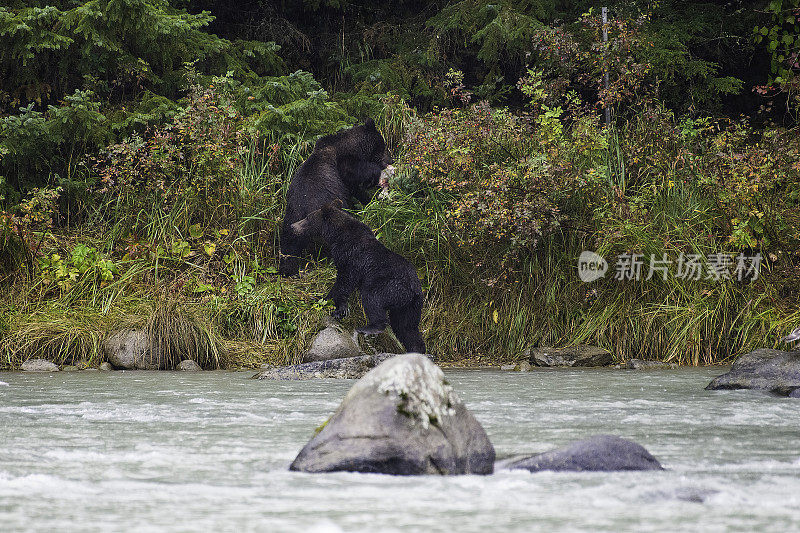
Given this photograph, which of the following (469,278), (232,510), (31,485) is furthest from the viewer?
(469,278)

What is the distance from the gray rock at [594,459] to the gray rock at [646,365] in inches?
188

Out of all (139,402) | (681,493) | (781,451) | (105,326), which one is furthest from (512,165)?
(681,493)

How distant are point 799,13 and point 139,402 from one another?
702 centimetres

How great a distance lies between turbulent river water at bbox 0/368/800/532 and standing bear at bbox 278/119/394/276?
10.7 feet

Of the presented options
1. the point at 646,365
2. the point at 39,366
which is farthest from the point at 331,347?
the point at 646,365

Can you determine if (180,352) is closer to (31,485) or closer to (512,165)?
(512,165)

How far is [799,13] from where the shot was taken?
891 centimetres

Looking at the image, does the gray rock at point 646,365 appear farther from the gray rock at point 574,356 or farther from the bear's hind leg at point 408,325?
the bear's hind leg at point 408,325

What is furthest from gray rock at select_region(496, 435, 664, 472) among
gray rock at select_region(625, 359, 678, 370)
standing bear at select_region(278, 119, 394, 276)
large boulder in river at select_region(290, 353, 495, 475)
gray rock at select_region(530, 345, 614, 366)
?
standing bear at select_region(278, 119, 394, 276)

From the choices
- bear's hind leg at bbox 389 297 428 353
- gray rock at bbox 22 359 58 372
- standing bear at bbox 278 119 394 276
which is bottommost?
gray rock at bbox 22 359 58 372

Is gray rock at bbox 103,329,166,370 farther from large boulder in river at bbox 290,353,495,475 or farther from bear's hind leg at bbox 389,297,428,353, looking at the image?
large boulder in river at bbox 290,353,495,475

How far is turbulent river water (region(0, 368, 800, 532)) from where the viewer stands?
261cm

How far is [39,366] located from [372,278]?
296cm

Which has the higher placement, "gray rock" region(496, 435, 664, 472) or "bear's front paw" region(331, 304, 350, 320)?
"bear's front paw" region(331, 304, 350, 320)
